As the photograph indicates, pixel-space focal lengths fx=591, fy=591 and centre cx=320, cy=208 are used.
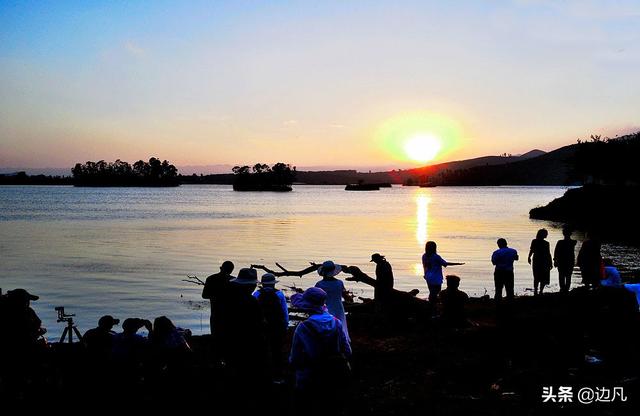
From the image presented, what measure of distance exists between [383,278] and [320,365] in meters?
8.09

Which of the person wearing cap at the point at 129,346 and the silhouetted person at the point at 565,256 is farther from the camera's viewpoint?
the silhouetted person at the point at 565,256

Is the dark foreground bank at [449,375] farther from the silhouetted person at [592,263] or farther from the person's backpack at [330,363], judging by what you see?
the silhouetted person at [592,263]

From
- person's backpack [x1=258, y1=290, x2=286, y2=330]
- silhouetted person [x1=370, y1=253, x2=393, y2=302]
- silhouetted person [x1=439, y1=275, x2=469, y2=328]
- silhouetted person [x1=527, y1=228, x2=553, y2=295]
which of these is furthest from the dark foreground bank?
silhouetted person [x1=527, y1=228, x2=553, y2=295]

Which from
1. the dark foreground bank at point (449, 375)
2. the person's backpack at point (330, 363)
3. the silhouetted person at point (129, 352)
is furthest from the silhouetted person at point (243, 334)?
the silhouetted person at point (129, 352)

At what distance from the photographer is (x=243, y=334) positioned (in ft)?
23.0

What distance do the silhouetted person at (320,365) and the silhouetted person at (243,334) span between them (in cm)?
126

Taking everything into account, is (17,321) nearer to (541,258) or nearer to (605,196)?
(541,258)

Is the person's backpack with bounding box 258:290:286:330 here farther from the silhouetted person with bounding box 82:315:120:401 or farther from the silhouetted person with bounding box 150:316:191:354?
the silhouetted person with bounding box 82:315:120:401

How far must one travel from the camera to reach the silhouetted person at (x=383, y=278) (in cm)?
1349

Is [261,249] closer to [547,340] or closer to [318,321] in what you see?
[547,340]

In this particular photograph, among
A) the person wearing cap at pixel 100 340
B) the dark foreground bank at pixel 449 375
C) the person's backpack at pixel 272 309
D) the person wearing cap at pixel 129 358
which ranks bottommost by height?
the dark foreground bank at pixel 449 375

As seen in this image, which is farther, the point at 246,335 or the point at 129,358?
the point at 129,358

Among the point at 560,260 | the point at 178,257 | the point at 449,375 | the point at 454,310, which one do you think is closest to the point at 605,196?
the point at 178,257

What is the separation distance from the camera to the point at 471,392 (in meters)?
9.02
